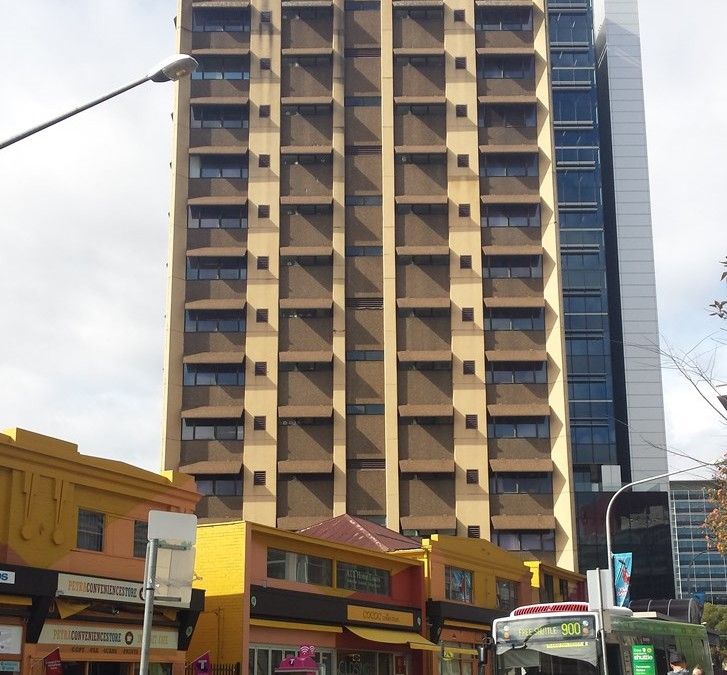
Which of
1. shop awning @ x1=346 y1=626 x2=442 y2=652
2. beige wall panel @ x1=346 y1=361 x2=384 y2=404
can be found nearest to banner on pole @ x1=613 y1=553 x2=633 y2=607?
shop awning @ x1=346 y1=626 x2=442 y2=652

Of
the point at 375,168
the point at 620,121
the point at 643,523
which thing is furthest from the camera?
the point at 620,121

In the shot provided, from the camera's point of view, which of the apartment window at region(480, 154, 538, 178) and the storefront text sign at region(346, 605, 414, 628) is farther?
the apartment window at region(480, 154, 538, 178)

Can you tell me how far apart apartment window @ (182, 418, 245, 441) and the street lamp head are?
51.9 meters

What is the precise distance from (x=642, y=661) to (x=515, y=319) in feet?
135

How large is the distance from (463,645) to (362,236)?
3169 centimetres

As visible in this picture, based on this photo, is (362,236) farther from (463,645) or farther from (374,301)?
(463,645)

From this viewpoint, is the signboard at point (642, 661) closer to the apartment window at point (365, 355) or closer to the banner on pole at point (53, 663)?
the banner on pole at point (53, 663)

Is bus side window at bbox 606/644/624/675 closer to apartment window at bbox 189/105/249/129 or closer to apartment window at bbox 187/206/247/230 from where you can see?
apartment window at bbox 187/206/247/230

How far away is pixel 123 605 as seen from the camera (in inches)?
1128

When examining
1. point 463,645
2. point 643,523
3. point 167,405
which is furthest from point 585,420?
point 463,645

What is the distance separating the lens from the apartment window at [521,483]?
6581 cm

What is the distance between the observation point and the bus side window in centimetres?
2750

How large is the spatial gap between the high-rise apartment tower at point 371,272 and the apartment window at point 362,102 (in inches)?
5.7

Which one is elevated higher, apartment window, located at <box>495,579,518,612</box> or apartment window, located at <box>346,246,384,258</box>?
apartment window, located at <box>346,246,384,258</box>
